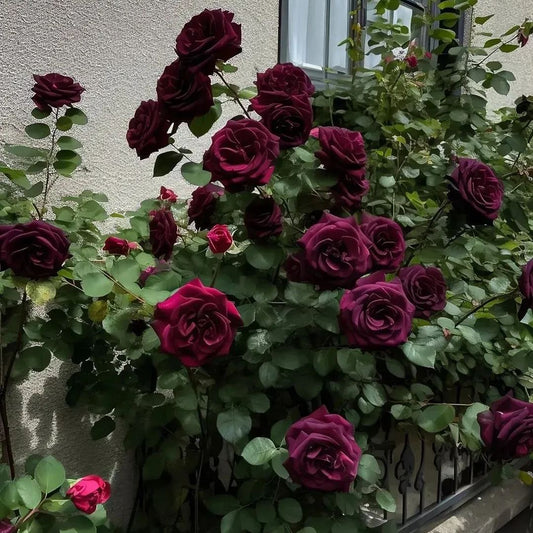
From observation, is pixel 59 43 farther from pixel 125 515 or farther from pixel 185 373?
pixel 125 515

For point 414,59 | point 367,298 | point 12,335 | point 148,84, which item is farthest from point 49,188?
point 414,59

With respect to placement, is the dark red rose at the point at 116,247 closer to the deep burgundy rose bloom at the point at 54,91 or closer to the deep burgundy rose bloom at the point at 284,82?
the deep burgundy rose bloom at the point at 54,91

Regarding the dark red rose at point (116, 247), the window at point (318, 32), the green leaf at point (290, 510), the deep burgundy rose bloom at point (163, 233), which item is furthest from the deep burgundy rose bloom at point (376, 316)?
the window at point (318, 32)

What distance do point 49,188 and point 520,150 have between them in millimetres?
1557

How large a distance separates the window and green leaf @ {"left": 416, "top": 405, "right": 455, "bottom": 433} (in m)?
1.98

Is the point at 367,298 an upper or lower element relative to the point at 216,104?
lower

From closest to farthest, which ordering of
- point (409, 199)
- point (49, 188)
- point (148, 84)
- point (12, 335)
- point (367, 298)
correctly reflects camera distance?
1. point (367, 298)
2. point (12, 335)
3. point (49, 188)
4. point (409, 199)
5. point (148, 84)

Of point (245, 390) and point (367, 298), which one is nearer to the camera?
point (367, 298)

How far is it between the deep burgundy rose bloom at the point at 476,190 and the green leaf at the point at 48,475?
3.53 feet

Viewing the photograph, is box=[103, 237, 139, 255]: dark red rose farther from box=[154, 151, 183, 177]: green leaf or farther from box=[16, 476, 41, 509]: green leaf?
box=[16, 476, 41, 509]: green leaf

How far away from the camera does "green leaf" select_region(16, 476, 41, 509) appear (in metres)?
1.26

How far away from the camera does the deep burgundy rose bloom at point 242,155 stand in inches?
50.5

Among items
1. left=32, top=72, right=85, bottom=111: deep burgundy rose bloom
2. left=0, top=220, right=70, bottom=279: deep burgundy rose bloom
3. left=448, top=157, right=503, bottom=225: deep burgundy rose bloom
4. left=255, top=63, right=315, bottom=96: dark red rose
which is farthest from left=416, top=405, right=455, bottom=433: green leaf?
left=32, top=72, right=85, bottom=111: deep burgundy rose bloom

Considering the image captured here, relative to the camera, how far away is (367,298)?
4.09 feet
